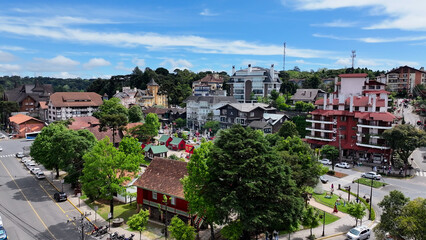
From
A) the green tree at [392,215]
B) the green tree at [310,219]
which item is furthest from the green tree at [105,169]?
the green tree at [392,215]

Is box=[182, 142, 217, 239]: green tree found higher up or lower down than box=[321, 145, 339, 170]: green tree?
higher up

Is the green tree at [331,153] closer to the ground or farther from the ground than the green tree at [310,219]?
farther from the ground

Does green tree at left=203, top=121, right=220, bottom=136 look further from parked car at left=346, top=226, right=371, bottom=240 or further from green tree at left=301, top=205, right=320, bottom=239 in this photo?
parked car at left=346, top=226, right=371, bottom=240

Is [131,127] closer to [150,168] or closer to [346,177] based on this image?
[150,168]

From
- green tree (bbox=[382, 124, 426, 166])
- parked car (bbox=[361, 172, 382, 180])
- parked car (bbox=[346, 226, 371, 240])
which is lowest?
parked car (bbox=[346, 226, 371, 240])

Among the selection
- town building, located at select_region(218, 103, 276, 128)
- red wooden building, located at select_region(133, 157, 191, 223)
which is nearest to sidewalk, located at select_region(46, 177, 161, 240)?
red wooden building, located at select_region(133, 157, 191, 223)

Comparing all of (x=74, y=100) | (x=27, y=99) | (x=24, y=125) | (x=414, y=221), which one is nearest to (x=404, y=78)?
(x=414, y=221)

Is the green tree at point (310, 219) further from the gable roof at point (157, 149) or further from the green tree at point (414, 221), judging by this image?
the gable roof at point (157, 149)
